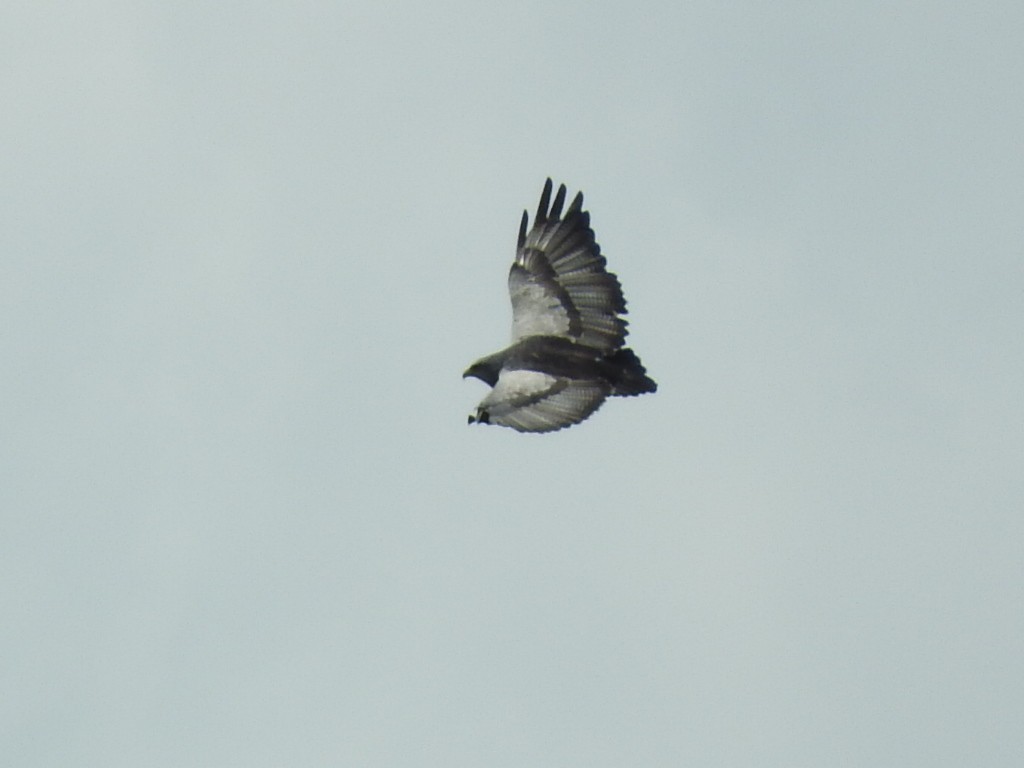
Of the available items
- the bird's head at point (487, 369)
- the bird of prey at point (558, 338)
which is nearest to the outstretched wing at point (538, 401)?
the bird of prey at point (558, 338)

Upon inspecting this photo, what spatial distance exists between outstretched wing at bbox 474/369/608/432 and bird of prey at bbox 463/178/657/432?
0.02 metres

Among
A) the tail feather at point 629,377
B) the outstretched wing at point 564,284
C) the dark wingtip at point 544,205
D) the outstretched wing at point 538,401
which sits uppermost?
the dark wingtip at point 544,205

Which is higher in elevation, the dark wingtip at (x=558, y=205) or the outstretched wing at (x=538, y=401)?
the dark wingtip at (x=558, y=205)

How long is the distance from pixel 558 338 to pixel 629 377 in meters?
1.96

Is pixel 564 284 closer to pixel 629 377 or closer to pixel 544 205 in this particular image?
pixel 544 205

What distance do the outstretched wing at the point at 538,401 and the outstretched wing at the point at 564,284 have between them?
1.60 metres

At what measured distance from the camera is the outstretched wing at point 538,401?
29.8 metres

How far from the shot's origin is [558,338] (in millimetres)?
32531

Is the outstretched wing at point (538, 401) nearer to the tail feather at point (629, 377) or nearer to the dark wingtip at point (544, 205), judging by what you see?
the tail feather at point (629, 377)

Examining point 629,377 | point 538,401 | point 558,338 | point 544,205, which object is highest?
point 544,205

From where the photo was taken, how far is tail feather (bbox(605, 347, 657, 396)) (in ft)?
103

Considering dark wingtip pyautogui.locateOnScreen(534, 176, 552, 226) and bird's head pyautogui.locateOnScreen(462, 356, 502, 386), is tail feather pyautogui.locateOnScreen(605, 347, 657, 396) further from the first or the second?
dark wingtip pyautogui.locateOnScreen(534, 176, 552, 226)

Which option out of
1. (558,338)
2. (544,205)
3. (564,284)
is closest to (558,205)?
(544,205)

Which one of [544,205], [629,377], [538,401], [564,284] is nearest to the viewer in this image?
[538,401]
